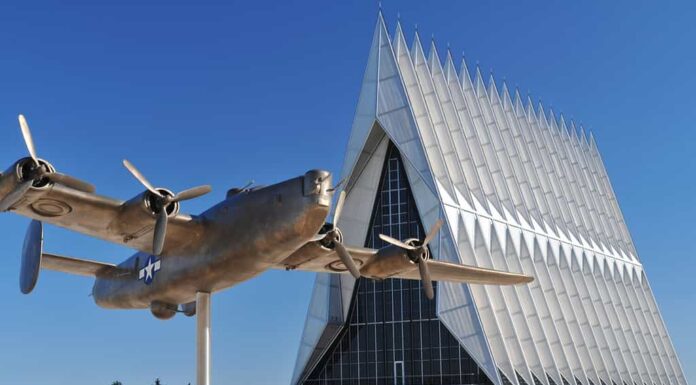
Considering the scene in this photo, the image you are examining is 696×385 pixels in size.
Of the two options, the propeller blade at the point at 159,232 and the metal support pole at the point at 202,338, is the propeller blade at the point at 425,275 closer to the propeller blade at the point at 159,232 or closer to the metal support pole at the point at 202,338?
the metal support pole at the point at 202,338

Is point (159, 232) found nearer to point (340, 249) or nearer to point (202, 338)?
point (202, 338)

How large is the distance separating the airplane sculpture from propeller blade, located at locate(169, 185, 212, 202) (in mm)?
31

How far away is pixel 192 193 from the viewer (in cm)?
2228

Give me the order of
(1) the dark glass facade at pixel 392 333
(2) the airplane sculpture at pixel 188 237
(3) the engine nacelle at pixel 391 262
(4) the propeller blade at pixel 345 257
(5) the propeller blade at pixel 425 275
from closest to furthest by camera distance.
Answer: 1. (2) the airplane sculpture at pixel 188 237
2. (4) the propeller blade at pixel 345 257
3. (5) the propeller blade at pixel 425 275
4. (3) the engine nacelle at pixel 391 262
5. (1) the dark glass facade at pixel 392 333

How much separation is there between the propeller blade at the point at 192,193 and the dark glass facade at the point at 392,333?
36294 mm

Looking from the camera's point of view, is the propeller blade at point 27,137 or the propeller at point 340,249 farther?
the propeller at point 340,249

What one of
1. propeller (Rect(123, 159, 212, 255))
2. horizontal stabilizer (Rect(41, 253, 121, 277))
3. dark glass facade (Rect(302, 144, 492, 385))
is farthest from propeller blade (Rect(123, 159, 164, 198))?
dark glass facade (Rect(302, 144, 492, 385))

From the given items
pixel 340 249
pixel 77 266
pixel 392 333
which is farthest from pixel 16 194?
pixel 392 333

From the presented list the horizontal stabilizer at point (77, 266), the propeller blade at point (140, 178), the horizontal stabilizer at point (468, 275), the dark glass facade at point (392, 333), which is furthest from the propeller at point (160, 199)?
the dark glass facade at point (392, 333)

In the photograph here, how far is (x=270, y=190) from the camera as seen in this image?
75.9 ft

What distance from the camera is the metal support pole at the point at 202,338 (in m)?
25.7

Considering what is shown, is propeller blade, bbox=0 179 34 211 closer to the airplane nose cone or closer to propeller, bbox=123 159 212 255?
propeller, bbox=123 159 212 255

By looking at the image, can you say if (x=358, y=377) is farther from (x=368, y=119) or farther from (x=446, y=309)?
(x=368, y=119)

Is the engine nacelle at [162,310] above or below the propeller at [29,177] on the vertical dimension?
below
